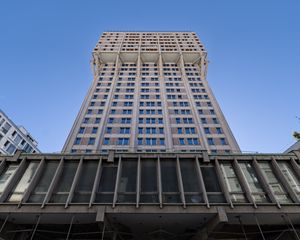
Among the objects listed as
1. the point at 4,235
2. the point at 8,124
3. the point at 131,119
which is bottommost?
the point at 4,235

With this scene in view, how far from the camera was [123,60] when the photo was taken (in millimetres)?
51875

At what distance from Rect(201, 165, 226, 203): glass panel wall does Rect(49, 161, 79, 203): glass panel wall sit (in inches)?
368

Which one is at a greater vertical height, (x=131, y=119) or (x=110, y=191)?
(x=131, y=119)

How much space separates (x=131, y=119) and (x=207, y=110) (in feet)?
51.5

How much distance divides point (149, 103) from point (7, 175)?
28157mm

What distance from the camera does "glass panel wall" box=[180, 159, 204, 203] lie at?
37.2 feet

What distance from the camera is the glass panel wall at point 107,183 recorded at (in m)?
11.4

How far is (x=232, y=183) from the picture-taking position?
489 inches

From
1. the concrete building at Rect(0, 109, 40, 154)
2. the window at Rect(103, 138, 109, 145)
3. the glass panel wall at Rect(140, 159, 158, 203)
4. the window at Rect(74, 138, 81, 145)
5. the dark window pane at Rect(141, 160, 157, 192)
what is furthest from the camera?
the concrete building at Rect(0, 109, 40, 154)

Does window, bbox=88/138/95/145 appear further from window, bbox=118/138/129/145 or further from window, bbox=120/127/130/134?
window, bbox=120/127/130/134

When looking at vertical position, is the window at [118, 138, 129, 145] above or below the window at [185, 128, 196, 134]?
below

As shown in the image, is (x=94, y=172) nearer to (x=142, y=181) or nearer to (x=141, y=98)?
(x=142, y=181)

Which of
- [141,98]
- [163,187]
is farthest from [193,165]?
[141,98]

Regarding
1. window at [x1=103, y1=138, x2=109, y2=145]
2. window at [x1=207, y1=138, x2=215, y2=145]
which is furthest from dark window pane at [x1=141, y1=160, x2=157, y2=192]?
window at [x1=207, y1=138, x2=215, y2=145]
